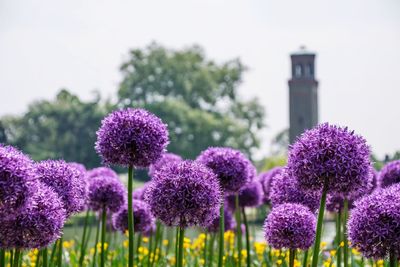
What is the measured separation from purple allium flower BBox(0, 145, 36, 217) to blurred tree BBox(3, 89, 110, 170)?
2239 inches

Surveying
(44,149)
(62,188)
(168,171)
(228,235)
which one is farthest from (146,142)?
(44,149)

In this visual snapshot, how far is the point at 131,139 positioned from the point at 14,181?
184 centimetres

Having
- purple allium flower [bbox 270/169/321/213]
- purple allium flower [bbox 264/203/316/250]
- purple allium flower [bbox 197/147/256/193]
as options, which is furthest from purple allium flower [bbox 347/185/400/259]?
purple allium flower [bbox 197/147/256/193]

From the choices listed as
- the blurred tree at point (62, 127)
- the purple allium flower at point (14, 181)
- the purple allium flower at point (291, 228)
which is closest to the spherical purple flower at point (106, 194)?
the purple allium flower at point (291, 228)

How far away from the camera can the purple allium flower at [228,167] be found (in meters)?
7.79

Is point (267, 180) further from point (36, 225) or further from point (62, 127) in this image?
point (62, 127)

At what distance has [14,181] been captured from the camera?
4367mm

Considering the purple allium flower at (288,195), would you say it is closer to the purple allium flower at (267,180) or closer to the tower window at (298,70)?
the purple allium flower at (267,180)

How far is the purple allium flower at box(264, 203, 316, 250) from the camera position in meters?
6.54

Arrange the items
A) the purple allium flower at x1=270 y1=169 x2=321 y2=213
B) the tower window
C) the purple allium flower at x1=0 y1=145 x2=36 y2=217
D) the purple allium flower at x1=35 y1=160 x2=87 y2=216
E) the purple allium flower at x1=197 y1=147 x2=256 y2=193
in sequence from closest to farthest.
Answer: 1. the purple allium flower at x1=0 y1=145 x2=36 y2=217
2. the purple allium flower at x1=35 y1=160 x2=87 y2=216
3. the purple allium flower at x1=270 y1=169 x2=321 y2=213
4. the purple allium flower at x1=197 y1=147 x2=256 y2=193
5. the tower window

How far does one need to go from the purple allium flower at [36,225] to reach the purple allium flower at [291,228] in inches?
85.0

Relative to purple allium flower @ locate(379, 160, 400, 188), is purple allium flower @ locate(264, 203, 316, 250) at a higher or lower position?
lower

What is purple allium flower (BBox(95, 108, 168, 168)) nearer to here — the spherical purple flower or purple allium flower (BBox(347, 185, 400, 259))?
purple allium flower (BBox(347, 185, 400, 259))

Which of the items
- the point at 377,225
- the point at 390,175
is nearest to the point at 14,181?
the point at 377,225
